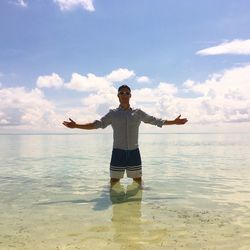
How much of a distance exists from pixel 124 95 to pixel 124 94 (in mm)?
26

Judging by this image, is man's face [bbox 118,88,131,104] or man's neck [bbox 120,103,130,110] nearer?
man's face [bbox 118,88,131,104]

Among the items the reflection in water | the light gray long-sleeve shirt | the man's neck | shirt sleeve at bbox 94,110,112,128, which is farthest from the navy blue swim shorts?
the man's neck

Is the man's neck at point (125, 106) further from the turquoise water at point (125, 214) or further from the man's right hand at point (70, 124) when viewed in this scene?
the turquoise water at point (125, 214)

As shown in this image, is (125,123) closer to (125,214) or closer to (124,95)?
(124,95)

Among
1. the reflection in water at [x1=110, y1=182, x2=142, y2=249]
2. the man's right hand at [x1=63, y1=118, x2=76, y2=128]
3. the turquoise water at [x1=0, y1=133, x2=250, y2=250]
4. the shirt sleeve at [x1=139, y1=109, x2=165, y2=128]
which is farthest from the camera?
the shirt sleeve at [x1=139, y1=109, x2=165, y2=128]

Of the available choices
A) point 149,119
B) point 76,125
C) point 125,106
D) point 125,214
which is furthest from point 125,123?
point 125,214

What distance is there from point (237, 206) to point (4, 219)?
16.1 ft

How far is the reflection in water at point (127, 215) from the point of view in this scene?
5926 millimetres

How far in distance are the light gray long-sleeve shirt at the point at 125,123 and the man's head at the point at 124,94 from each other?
0.24 m

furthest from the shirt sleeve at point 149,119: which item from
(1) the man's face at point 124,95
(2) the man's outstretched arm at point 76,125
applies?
(2) the man's outstretched arm at point 76,125

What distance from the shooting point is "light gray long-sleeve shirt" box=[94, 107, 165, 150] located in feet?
32.5

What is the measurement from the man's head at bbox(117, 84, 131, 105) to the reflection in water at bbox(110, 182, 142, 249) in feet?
7.90

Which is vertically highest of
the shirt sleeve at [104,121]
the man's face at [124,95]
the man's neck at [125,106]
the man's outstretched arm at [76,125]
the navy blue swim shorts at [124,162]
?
the man's face at [124,95]

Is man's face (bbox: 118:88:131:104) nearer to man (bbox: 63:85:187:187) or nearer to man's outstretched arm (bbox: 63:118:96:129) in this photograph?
man (bbox: 63:85:187:187)
